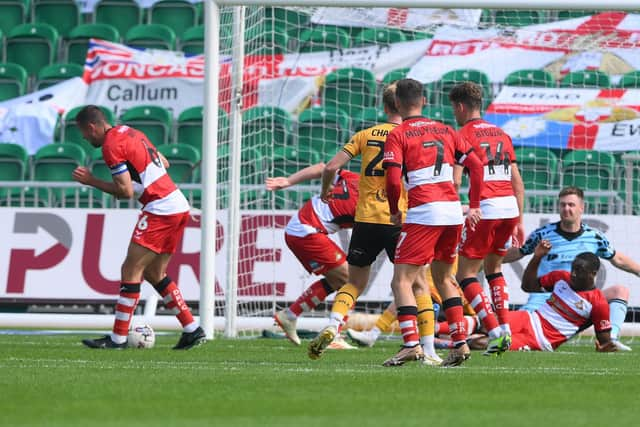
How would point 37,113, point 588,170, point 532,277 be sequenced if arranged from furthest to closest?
point 37,113, point 588,170, point 532,277

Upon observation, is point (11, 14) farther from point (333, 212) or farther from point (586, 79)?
point (333, 212)

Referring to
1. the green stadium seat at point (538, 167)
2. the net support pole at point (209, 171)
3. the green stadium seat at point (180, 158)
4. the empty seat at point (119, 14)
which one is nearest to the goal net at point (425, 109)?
the green stadium seat at point (538, 167)

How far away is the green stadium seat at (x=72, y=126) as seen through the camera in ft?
59.5

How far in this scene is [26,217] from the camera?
14.0 meters

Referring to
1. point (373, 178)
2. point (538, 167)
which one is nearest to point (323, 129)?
point (538, 167)

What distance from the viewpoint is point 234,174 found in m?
12.6

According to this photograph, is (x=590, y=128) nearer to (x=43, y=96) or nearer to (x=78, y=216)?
(x=78, y=216)

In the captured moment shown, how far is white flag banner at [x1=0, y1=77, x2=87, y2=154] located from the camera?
1797cm

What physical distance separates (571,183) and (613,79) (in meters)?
1.39

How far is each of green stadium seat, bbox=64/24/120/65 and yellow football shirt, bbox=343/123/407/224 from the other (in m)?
11.1

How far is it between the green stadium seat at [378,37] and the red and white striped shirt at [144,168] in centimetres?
808

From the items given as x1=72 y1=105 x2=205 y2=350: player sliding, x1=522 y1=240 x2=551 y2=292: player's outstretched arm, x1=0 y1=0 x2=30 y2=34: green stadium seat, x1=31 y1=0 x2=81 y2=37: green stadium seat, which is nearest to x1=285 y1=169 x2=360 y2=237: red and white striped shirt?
x1=72 y1=105 x2=205 y2=350: player sliding

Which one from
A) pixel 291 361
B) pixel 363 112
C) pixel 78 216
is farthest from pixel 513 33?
pixel 291 361

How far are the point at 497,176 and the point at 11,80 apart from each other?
36.2ft
